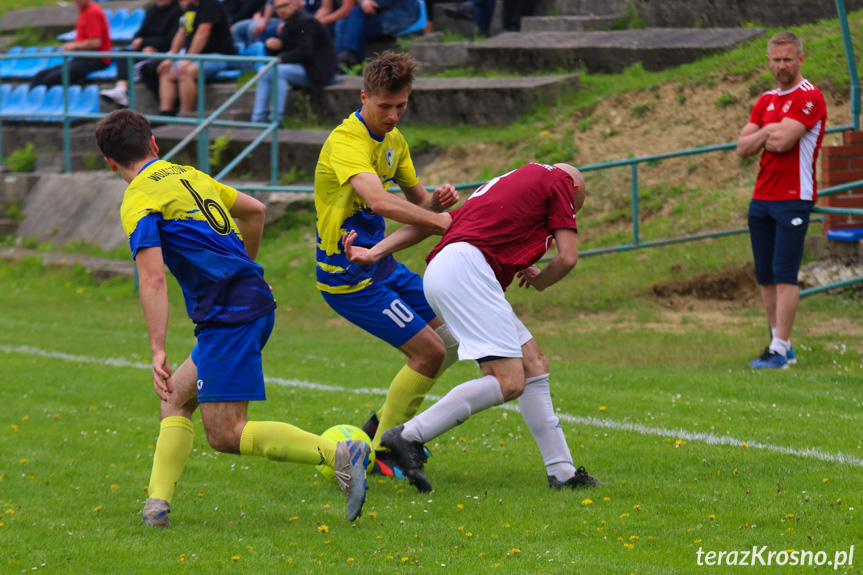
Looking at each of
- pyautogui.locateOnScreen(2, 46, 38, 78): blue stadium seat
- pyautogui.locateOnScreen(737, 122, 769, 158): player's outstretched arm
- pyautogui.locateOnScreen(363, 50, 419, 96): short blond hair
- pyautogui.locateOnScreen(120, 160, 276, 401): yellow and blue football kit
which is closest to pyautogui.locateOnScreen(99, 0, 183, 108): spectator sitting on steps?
pyautogui.locateOnScreen(2, 46, 38, 78): blue stadium seat

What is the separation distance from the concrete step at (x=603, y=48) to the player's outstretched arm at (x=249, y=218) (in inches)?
449

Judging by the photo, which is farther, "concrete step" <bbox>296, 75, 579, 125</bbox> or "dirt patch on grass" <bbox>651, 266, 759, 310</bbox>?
"concrete step" <bbox>296, 75, 579, 125</bbox>

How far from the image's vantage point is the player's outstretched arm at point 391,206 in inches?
200

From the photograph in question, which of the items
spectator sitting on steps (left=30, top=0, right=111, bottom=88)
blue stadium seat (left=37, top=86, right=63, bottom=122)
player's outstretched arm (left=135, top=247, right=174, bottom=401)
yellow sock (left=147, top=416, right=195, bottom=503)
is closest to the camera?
player's outstretched arm (left=135, top=247, right=174, bottom=401)

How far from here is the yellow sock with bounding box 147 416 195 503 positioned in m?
4.90

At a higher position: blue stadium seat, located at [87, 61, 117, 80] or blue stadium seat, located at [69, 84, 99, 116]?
blue stadium seat, located at [87, 61, 117, 80]

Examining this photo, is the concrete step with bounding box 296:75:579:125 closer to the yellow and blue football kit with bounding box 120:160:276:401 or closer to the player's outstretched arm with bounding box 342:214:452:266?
the player's outstretched arm with bounding box 342:214:452:266

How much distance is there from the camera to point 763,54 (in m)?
14.1

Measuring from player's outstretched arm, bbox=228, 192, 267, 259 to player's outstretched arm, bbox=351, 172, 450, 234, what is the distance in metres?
0.52

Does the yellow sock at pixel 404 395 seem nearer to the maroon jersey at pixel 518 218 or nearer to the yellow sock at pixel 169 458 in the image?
the maroon jersey at pixel 518 218

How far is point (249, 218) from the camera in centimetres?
522

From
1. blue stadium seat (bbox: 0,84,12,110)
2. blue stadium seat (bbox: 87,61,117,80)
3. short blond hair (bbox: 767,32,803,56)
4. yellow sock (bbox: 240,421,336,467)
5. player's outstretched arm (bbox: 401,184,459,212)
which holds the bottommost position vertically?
blue stadium seat (bbox: 0,84,12,110)

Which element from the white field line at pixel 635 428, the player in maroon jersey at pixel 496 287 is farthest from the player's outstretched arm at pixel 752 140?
the player in maroon jersey at pixel 496 287

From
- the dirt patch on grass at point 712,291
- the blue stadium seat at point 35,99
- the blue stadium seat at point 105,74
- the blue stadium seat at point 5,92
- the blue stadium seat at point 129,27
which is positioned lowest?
the dirt patch on grass at point 712,291
